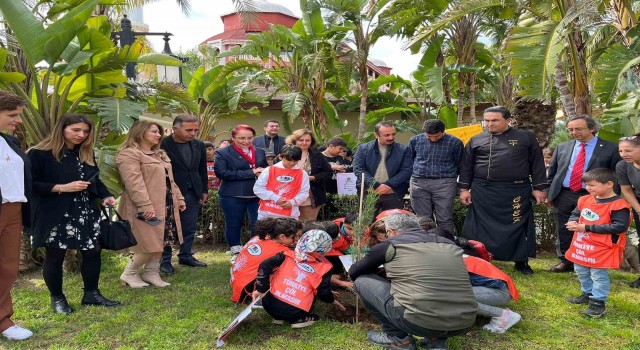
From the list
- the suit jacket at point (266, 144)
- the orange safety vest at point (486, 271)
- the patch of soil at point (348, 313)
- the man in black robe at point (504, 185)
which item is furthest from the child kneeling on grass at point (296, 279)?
the suit jacket at point (266, 144)

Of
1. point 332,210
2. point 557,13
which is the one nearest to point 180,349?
point 332,210

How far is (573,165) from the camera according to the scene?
18.8 ft

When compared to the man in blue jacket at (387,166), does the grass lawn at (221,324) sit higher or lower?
lower

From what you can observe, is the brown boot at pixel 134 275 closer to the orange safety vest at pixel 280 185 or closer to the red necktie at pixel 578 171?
the orange safety vest at pixel 280 185

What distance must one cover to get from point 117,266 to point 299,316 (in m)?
3.15

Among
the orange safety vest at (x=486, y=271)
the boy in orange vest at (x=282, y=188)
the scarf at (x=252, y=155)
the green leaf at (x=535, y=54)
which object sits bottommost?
the orange safety vest at (x=486, y=271)

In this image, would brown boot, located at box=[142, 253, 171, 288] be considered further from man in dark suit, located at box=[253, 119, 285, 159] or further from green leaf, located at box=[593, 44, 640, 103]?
green leaf, located at box=[593, 44, 640, 103]

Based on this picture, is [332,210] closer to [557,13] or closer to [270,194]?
[270,194]

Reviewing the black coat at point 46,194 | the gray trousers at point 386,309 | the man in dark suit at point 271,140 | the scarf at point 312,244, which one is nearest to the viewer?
the gray trousers at point 386,309

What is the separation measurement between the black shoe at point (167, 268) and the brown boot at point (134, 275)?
532mm

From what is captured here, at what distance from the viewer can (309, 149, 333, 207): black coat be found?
20.9ft

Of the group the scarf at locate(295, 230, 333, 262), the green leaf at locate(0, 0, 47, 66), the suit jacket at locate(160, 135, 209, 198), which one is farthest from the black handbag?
the green leaf at locate(0, 0, 47, 66)

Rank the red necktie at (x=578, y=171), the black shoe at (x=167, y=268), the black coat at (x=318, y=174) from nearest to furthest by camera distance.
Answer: the red necktie at (x=578, y=171), the black shoe at (x=167, y=268), the black coat at (x=318, y=174)

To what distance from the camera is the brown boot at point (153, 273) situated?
215 inches
